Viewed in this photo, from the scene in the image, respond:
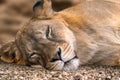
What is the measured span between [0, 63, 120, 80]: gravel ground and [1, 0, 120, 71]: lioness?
0.16 ft

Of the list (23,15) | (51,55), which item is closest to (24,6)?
(23,15)

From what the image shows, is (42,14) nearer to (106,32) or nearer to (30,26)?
(30,26)

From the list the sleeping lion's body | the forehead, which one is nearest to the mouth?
the sleeping lion's body

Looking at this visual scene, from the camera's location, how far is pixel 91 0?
4273mm

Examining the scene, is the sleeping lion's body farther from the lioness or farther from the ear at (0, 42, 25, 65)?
the ear at (0, 42, 25, 65)

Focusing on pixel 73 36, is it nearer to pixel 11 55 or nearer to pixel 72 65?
pixel 72 65

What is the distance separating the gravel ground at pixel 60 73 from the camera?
370 cm

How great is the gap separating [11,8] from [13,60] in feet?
8.31

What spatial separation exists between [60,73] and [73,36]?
370 millimetres

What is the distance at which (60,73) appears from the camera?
371 cm

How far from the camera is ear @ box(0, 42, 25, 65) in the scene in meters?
4.14

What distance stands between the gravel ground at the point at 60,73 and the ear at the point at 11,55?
5.7 inches

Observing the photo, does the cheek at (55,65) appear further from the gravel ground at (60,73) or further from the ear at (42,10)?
the ear at (42,10)

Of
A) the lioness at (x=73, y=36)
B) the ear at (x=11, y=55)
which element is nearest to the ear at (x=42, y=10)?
the lioness at (x=73, y=36)
